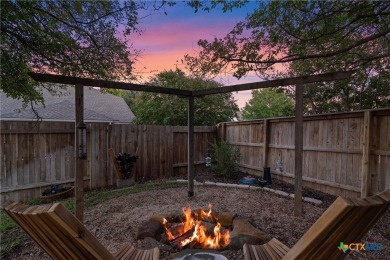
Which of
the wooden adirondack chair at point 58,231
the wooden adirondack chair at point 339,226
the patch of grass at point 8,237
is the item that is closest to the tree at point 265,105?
the patch of grass at point 8,237

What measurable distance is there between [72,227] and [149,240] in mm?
1934

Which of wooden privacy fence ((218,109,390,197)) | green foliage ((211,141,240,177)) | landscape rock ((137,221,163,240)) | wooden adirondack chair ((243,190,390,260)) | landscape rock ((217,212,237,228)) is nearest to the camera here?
wooden adirondack chair ((243,190,390,260))

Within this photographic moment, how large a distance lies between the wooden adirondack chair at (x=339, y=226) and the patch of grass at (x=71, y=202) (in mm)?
3467

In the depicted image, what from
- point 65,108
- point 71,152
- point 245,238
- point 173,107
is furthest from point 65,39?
point 65,108

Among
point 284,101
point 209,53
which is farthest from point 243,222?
point 284,101

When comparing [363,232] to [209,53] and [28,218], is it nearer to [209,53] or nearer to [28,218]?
[28,218]

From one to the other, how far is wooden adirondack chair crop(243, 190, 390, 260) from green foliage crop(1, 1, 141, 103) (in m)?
3.79

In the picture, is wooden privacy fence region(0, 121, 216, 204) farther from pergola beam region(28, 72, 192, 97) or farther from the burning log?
the burning log

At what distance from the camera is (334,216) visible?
1.05 meters

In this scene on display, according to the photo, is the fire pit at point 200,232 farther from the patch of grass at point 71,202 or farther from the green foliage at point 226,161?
the green foliage at point 226,161

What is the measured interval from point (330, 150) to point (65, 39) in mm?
5748

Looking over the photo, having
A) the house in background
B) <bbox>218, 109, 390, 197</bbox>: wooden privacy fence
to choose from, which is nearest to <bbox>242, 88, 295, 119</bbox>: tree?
<bbox>218, 109, 390, 197</bbox>: wooden privacy fence

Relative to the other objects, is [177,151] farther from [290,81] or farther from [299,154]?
[290,81]

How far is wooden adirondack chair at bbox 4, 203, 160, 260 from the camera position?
3.69ft
